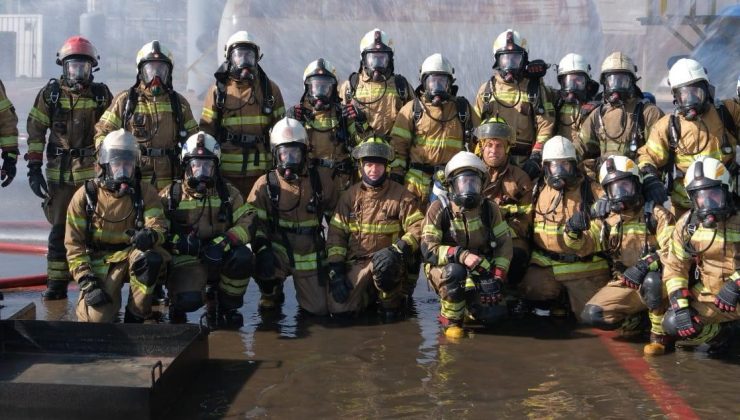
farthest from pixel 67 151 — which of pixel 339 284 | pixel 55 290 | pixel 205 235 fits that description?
pixel 339 284

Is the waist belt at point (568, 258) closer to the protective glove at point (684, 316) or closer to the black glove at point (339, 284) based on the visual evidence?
the protective glove at point (684, 316)

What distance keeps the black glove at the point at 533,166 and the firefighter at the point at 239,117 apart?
207 centimetres

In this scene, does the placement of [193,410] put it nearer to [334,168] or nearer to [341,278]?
[341,278]

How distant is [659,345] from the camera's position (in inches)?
259

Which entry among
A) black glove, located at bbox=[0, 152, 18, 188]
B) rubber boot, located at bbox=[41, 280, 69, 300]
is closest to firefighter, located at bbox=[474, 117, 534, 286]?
rubber boot, located at bbox=[41, 280, 69, 300]

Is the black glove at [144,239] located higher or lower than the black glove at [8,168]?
lower

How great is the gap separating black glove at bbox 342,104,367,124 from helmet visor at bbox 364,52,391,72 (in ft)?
1.33

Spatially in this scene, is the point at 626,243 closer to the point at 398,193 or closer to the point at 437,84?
the point at 398,193

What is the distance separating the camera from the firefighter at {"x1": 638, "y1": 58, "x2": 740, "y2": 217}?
7.55 meters

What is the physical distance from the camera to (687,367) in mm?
6285

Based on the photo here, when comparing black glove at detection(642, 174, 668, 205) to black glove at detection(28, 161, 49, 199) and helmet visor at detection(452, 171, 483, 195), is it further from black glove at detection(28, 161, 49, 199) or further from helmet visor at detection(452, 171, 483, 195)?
black glove at detection(28, 161, 49, 199)

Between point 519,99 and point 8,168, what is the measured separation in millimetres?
4023

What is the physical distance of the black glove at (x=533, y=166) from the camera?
8.10 m

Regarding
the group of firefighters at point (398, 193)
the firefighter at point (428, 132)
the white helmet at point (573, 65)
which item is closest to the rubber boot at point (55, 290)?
the group of firefighters at point (398, 193)
